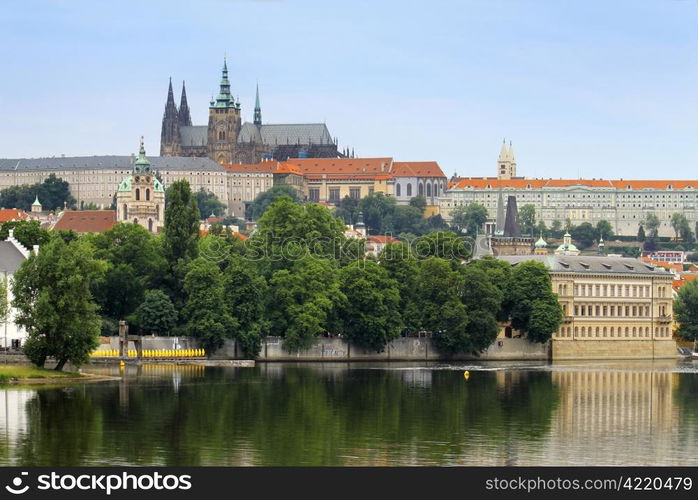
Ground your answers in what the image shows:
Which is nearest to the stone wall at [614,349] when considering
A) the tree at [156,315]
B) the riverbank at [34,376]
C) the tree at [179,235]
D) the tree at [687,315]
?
the tree at [687,315]

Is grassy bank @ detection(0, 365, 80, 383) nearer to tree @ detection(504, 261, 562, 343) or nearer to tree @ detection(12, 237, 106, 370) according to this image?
tree @ detection(12, 237, 106, 370)

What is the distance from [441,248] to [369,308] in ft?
55.6


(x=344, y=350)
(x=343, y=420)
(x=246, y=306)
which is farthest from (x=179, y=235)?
(x=343, y=420)

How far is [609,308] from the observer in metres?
144

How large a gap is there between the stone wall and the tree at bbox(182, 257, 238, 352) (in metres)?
30.5

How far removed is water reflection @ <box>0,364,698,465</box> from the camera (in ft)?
209

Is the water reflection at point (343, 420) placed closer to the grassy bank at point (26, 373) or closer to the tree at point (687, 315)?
the grassy bank at point (26, 373)

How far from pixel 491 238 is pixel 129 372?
92.4m

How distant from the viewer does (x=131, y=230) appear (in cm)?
12494

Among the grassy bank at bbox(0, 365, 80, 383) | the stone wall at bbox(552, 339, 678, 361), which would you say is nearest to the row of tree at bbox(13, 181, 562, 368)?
the stone wall at bbox(552, 339, 678, 361)

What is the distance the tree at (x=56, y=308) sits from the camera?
88.0 m

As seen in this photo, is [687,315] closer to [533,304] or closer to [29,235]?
[533,304]
